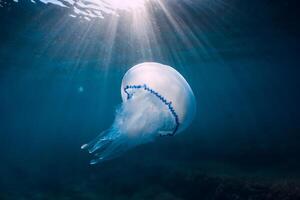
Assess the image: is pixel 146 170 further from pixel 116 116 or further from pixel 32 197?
pixel 116 116

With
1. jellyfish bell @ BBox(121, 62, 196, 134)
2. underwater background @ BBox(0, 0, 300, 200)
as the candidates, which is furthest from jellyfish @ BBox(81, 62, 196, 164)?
underwater background @ BBox(0, 0, 300, 200)

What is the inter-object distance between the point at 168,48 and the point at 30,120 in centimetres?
8512

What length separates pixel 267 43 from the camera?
1695cm

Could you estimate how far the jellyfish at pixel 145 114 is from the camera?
3.35m

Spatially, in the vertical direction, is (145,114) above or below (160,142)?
above

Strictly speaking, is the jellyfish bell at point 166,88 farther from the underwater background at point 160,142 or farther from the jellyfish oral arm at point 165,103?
the underwater background at point 160,142

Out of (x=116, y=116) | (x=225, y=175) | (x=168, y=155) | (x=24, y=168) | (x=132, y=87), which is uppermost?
(x=132, y=87)

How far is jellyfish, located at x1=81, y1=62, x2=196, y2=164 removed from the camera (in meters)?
3.35

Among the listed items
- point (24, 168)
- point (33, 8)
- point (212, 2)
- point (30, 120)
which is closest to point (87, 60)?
point (24, 168)

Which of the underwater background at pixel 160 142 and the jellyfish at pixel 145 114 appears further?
the underwater background at pixel 160 142

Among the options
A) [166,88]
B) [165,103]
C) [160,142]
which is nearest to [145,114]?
[165,103]

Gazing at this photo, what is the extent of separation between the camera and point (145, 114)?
3547mm

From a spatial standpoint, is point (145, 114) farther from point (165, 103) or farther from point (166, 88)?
point (166, 88)

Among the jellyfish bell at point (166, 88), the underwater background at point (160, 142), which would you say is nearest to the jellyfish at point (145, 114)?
the jellyfish bell at point (166, 88)
